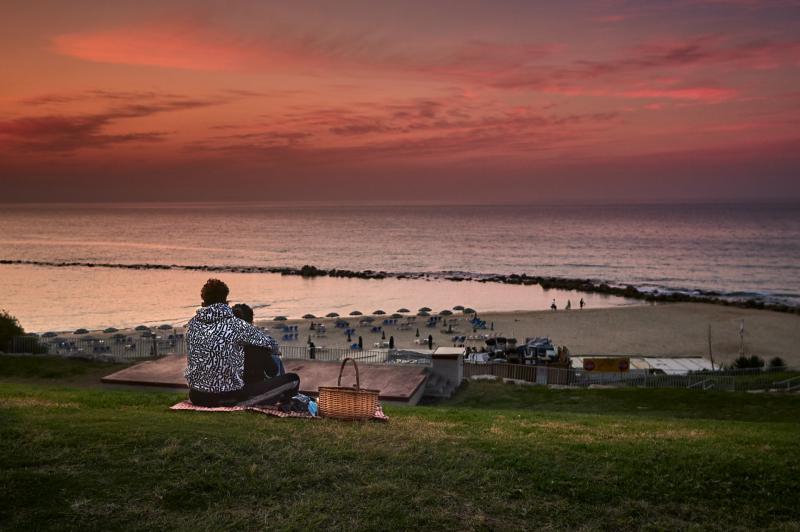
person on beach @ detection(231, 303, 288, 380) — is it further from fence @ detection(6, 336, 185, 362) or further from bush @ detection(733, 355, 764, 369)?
bush @ detection(733, 355, 764, 369)

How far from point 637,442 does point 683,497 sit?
6.14 feet

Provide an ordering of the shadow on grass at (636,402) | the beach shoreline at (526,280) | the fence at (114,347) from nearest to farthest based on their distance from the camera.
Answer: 1. the shadow on grass at (636,402)
2. the fence at (114,347)
3. the beach shoreline at (526,280)

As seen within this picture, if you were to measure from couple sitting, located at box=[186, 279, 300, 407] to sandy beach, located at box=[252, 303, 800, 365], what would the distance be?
28.1 metres

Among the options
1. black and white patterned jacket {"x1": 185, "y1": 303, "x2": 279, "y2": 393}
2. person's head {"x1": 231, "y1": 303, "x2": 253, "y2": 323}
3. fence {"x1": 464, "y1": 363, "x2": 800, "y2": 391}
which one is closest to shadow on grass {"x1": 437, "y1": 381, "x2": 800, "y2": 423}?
fence {"x1": 464, "y1": 363, "x2": 800, "y2": 391}

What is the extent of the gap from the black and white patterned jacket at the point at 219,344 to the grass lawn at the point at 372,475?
1.78ft

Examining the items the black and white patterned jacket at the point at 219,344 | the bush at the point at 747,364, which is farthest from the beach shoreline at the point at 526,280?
the black and white patterned jacket at the point at 219,344

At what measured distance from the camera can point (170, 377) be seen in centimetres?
1552

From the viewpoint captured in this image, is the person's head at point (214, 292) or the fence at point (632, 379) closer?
the person's head at point (214, 292)

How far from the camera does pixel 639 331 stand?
4497 centimetres

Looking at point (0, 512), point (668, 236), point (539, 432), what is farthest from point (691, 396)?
point (668, 236)

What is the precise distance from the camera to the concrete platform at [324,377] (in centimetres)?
1480

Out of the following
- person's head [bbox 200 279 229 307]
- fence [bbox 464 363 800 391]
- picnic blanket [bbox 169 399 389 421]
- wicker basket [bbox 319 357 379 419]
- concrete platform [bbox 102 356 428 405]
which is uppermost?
person's head [bbox 200 279 229 307]

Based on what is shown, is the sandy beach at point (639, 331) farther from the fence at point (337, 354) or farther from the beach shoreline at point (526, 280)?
the fence at point (337, 354)

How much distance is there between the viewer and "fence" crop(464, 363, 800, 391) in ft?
72.7
